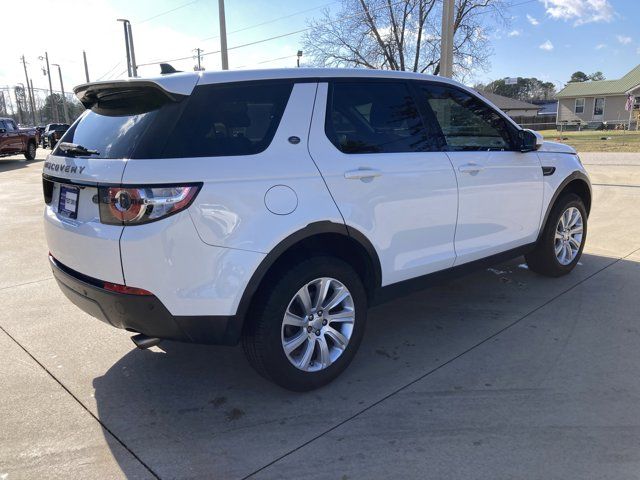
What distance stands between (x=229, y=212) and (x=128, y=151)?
0.61m

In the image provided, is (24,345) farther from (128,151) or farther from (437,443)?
(437,443)

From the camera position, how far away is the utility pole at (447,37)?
1159cm

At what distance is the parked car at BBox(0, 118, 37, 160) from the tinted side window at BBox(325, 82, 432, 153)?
22.6 meters

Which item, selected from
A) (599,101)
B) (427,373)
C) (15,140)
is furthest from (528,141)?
(599,101)

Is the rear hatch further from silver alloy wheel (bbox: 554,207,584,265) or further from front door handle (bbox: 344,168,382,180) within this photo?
silver alloy wheel (bbox: 554,207,584,265)

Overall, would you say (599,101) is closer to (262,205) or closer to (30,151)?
(30,151)

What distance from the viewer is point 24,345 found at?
3.87 m

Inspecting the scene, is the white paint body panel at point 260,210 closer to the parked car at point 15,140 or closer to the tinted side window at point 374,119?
the tinted side window at point 374,119

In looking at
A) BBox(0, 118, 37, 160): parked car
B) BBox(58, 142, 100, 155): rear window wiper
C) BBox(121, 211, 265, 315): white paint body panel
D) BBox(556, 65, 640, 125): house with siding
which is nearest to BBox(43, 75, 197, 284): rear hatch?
BBox(58, 142, 100, 155): rear window wiper

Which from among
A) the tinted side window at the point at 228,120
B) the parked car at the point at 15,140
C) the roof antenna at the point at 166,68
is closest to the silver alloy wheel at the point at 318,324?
the tinted side window at the point at 228,120

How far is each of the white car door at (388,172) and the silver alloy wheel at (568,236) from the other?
1.79 meters

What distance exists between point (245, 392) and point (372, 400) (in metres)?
0.78

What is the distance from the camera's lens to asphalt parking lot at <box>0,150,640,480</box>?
8.29ft

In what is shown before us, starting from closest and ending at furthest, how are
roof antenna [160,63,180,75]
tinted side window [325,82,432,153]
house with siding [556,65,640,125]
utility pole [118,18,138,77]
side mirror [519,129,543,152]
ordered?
tinted side window [325,82,432,153], roof antenna [160,63,180,75], side mirror [519,129,543,152], utility pole [118,18,138,77], house with siding [556,65,640,125]
